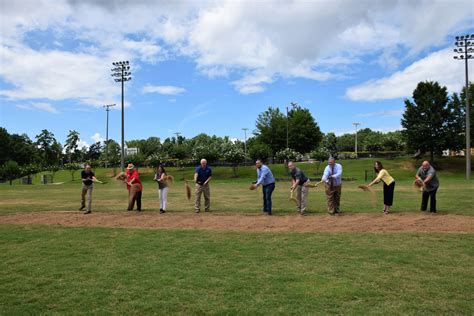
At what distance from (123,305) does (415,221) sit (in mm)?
9658

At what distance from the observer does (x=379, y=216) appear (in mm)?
13297

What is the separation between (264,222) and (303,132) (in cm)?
6738

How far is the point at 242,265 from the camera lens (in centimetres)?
739

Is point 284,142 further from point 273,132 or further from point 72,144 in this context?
point 72,144

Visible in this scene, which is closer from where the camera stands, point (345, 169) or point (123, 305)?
point (123, 305)

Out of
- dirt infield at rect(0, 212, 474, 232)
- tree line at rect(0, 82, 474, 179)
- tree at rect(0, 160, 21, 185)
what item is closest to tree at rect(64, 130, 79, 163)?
tree line at rect(0, 82, 474, 179)

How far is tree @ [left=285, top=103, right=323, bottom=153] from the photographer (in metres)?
78.6

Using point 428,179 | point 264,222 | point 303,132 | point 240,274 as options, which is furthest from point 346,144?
point 240,274

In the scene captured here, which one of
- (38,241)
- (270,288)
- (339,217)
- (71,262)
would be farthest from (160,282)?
(339,217)

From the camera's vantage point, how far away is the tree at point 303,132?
258 feet

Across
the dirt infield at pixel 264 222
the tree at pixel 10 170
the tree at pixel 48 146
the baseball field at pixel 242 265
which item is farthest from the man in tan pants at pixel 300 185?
the tree at pixel 48 146

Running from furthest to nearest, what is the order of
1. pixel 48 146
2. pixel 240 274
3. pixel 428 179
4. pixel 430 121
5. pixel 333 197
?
pixel 48 146
pixel 430 121
pixel 333 197
pixel 428 179
pixel 240 274

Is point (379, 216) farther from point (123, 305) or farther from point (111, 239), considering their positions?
point (123, 305)

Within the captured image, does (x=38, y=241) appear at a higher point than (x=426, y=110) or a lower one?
lower
